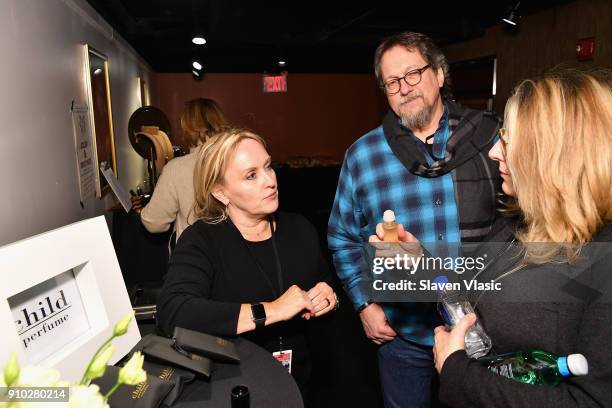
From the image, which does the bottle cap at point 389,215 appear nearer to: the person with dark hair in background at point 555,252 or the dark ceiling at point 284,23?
the person with dark hair in background at point 555,252

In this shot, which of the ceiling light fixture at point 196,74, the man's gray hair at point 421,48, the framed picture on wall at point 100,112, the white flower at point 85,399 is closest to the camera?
the white flower at point 85,399

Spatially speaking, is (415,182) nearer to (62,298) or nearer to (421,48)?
(421,48)

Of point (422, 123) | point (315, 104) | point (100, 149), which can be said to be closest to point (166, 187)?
point (100, 149)

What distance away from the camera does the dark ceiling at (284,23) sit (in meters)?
4.76

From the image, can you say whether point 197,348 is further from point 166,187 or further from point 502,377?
point 166,187

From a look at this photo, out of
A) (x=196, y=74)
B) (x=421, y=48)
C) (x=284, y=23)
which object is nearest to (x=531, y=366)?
(x=421, y=48)

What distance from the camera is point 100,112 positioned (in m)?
3.10

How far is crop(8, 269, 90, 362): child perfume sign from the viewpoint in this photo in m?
0.91

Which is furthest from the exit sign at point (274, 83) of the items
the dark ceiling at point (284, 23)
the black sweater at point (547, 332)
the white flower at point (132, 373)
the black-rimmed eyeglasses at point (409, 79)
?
the white flower at point (132, 373)

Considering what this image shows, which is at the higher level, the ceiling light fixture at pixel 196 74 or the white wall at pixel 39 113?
the ceiling light fixture at pixel 196 74

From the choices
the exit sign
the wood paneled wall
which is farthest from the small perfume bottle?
the exit sign

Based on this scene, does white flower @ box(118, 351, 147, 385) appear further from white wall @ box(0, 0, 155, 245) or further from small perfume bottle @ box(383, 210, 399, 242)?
white wall @ box(0, 0, 155, 245)

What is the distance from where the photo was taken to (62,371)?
96 cm

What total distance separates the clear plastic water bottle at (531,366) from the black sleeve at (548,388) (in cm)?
4
